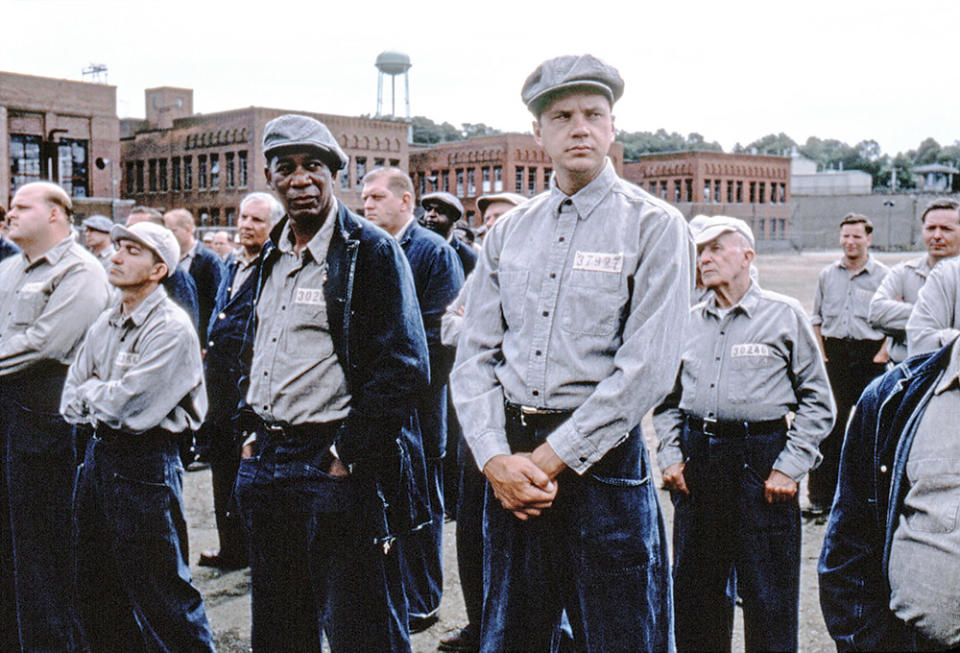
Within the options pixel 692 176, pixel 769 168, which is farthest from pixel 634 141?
pixel 692 176

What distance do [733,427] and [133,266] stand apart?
280 centimetres

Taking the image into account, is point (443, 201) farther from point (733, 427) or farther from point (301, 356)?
point (301, 356)

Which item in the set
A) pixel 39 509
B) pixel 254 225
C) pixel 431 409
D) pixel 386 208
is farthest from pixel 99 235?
pixel 431 409

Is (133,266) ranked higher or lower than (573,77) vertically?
lower

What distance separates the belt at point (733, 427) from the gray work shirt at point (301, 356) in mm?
1718

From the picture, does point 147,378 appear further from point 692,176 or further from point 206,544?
point 692,176

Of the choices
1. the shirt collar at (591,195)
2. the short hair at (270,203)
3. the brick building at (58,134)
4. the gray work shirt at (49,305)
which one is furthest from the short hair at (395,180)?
the brick building at (58,134)

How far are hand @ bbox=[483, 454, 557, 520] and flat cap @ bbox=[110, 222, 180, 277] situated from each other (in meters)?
2.19

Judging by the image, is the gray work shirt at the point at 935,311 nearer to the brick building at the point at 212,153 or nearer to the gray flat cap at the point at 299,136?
Answer: the gray flat cap at the point at 299,136

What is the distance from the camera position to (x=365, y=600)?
9.98 feet

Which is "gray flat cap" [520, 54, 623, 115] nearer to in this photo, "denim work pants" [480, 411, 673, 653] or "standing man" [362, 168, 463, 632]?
"denim work pants" [480, 411, 673, 653]

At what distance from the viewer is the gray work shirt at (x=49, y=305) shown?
4.18 meters

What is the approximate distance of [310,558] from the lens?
3068 mm

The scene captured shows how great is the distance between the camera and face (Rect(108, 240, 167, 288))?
3865 mm
